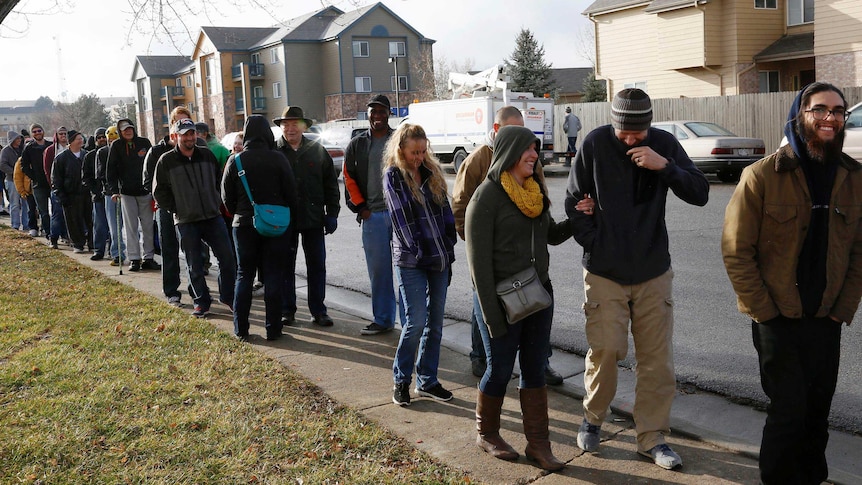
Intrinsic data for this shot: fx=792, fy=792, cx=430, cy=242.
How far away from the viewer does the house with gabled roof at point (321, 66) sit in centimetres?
5609

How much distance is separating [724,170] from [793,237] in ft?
56.1

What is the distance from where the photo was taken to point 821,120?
11.2 feet

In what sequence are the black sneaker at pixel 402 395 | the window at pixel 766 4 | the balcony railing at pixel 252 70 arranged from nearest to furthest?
the black sneaker at pixel 402 395 → the window at pixel 766 4 → the balcony railing at pixel 252 70

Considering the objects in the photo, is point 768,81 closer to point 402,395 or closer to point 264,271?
point 264,271

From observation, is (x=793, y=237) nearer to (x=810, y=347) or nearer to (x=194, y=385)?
(x=810, y=347)

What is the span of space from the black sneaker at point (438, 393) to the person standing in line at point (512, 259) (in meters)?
0.95

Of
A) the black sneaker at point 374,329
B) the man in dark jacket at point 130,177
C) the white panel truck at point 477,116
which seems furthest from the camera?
the white panel truck at point 477,116

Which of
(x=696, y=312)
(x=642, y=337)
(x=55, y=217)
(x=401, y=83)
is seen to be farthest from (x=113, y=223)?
(x=401, y=83)

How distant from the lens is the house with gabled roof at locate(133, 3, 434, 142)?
184ft

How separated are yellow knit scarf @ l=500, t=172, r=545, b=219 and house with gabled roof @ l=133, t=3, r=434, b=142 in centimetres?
5053

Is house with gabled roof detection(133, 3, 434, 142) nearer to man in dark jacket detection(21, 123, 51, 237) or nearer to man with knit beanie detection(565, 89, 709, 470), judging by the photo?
man in dark jacket detection(21, 123, 51, 237)

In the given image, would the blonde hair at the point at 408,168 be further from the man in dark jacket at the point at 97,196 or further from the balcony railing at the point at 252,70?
the balcony railing at the point at 252,70

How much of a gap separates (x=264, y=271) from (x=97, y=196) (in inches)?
223

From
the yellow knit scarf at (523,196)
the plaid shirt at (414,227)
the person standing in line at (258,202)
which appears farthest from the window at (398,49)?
the yellow knit scarf at (523,196)
